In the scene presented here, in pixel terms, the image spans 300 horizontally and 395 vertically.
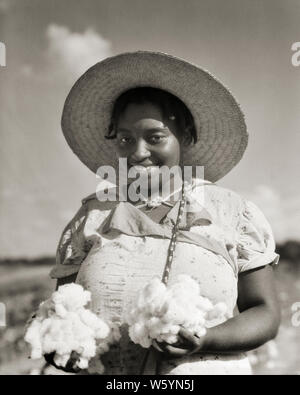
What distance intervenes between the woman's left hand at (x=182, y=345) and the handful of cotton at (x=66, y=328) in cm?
15

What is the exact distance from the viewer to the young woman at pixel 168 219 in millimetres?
1315

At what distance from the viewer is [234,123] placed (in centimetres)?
163

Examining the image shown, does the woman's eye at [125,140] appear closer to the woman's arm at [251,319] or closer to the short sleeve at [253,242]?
the short sleeve at [253,242]

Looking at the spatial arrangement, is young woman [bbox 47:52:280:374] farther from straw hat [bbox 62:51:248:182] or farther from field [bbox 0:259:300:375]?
field [bbox 0:259:300:375]

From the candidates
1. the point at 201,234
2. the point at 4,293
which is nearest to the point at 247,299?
the point at 201,234

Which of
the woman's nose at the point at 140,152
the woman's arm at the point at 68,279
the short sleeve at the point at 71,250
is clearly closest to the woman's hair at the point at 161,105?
the woman's nose at the point at 140,152

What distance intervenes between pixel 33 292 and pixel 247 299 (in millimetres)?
2079

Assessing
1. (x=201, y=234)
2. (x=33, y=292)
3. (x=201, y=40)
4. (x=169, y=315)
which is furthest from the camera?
(x=33, y=292)

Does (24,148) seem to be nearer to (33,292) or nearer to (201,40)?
(201,40)

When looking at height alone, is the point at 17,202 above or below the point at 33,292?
above

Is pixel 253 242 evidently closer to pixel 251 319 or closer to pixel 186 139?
pixel 251 319

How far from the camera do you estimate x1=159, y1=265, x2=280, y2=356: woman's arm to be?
1174 mm
